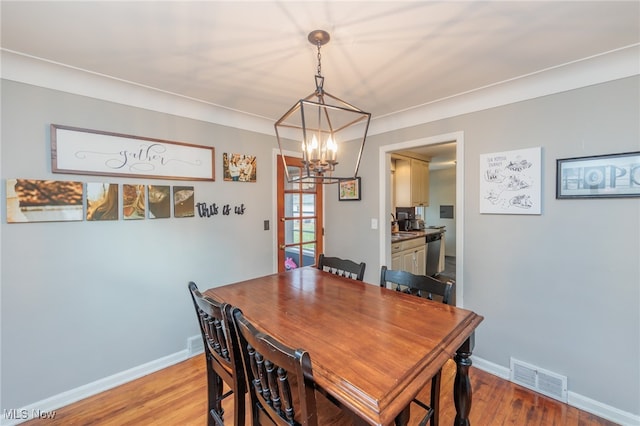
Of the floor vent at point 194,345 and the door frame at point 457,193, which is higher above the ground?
the door frame at point 457,193

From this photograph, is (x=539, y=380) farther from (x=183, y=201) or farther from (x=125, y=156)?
(x=125, y=156)

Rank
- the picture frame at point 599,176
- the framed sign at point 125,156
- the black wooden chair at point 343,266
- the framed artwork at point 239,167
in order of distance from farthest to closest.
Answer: the framed artwork at point 239,167 → the black wooden chair at point 343,266 → the framed sign at point 125,156 → the picture frame at point 599,176

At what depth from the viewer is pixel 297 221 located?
3336 millimetres

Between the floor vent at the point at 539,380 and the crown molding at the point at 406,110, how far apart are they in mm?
1997

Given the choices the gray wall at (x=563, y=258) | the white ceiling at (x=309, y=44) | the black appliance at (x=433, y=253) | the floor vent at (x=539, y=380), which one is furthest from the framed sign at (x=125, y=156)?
the black appliance at (x=433, y=253)

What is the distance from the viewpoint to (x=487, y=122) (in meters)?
2.23

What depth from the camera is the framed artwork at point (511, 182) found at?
2002 mm

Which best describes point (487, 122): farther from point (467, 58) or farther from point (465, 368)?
point (465, 368)

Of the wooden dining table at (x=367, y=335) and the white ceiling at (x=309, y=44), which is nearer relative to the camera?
the wooden dining table at (x=367, y=335)

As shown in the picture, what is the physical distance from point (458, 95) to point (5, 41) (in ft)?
9.79

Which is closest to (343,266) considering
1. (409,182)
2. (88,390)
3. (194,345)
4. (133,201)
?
(194,345)

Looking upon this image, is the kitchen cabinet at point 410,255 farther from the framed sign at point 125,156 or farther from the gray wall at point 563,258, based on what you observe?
the framed sign at point 125,156

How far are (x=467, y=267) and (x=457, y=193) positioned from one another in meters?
0.65

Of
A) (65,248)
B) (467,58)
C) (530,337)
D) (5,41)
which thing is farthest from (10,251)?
(530,337)
